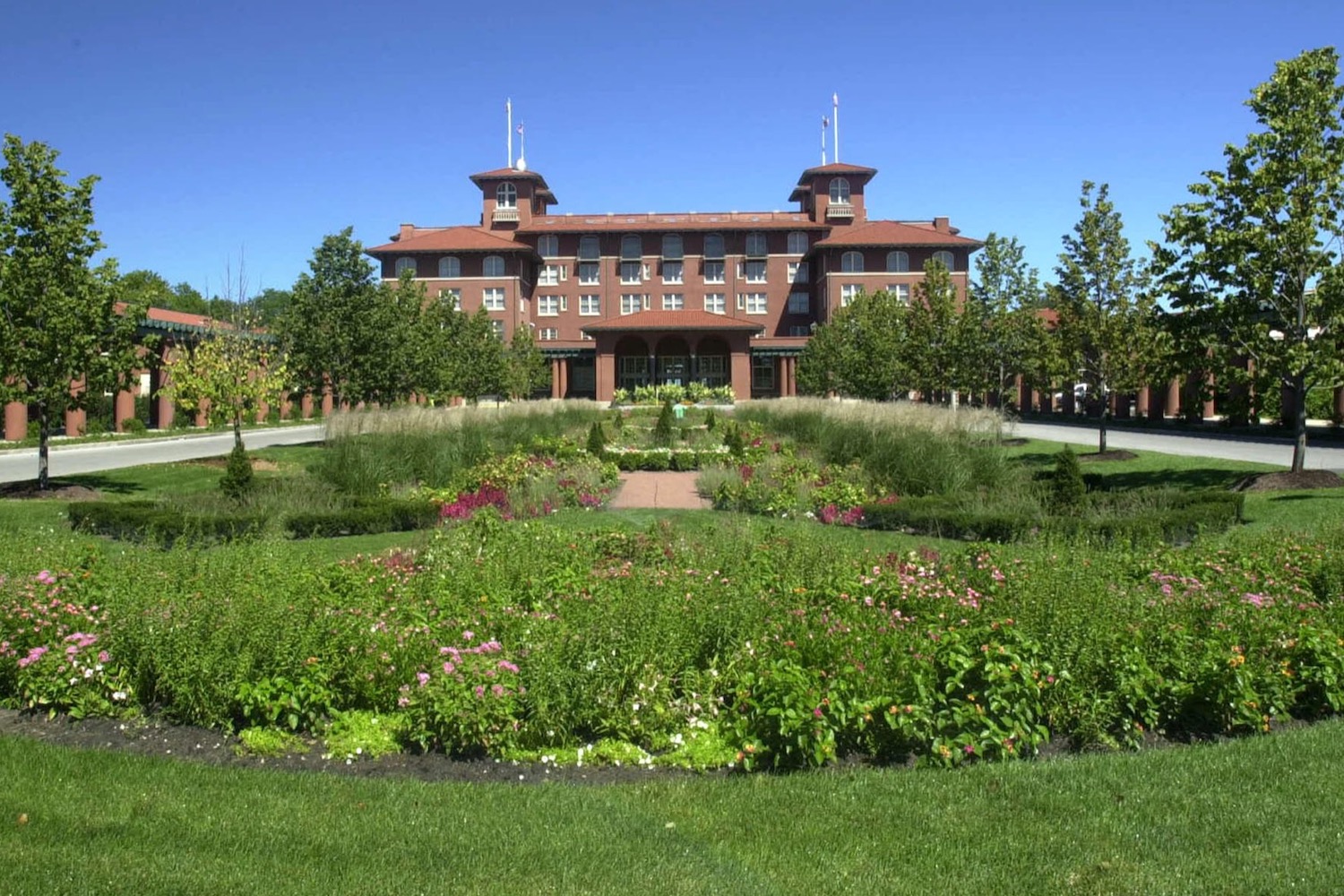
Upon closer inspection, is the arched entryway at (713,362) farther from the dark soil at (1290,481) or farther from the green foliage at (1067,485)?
the green foliage at (1067,485)

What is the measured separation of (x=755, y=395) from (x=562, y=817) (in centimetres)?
6946

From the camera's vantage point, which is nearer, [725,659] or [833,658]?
[833,658]

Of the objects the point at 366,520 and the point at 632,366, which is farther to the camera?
the point at 632,366

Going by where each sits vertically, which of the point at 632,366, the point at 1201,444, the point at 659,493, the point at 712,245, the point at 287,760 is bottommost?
the point at 287,760

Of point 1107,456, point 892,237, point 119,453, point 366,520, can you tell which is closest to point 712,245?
point 892,237

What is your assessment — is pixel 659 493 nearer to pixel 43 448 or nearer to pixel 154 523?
pixel 154 523

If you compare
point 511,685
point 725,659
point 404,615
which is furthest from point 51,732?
point 725,659

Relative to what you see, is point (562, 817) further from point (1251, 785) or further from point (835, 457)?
point (835, 457)

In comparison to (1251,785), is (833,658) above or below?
above

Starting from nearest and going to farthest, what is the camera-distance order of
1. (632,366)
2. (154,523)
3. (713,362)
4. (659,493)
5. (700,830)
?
(700,830) < (154,523) < (659,493) < (713,362) < (632,366)

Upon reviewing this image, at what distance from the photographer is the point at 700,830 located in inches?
172

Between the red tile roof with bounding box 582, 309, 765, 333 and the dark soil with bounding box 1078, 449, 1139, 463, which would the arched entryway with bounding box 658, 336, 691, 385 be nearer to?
the red tile roof with bounding box 582, 309, 765, 333

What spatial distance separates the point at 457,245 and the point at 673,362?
17.5 metres

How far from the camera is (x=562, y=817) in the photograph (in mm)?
4480
